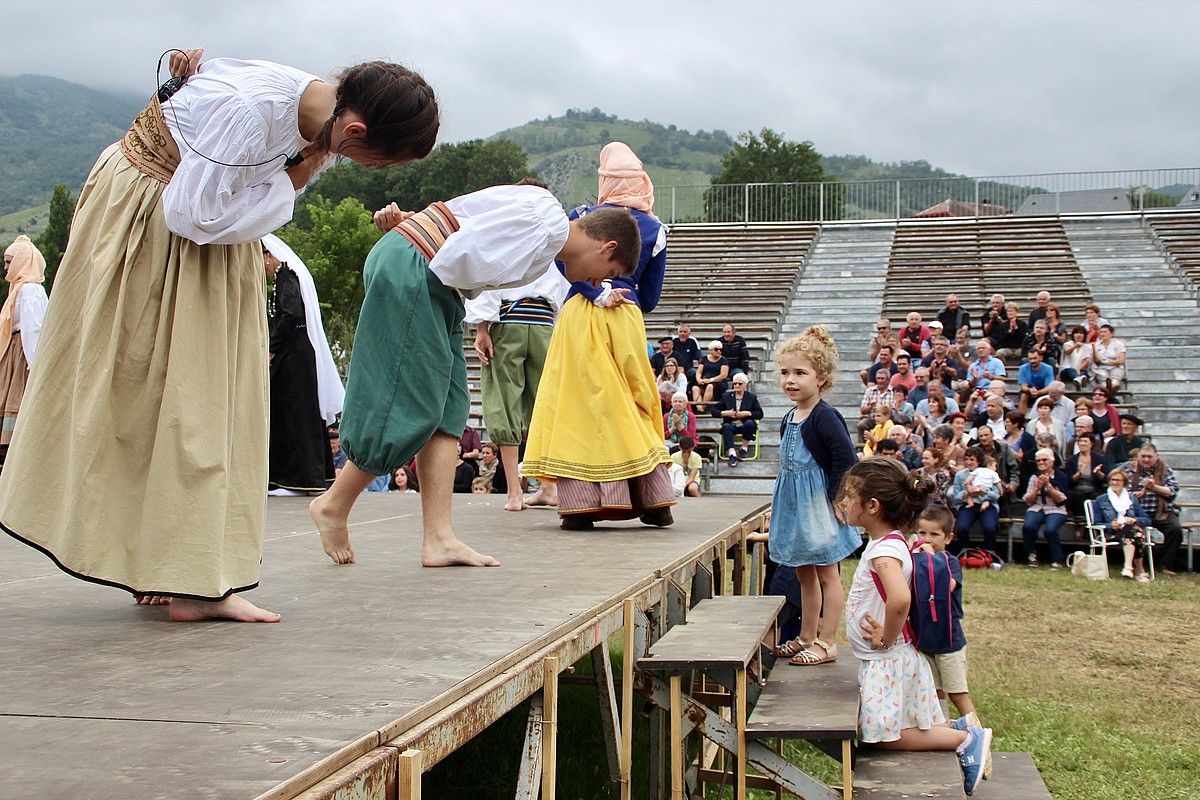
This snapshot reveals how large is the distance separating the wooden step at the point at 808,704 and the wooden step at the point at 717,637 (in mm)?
194

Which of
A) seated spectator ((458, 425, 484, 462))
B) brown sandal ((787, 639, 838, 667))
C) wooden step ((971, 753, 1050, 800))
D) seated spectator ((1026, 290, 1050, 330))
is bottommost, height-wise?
Result: wooden step ((971, 753, 1050, 800))

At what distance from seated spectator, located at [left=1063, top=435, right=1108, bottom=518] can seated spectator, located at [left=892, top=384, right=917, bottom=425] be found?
1589 millimetres

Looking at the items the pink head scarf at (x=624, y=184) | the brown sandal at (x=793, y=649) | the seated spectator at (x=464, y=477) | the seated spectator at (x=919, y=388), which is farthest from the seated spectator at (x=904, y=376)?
the brown sandal at (x=793, y=649)

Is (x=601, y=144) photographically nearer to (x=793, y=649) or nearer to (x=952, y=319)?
(x=952, y=319)

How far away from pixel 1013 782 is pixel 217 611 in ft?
9.42

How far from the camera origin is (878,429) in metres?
12.2

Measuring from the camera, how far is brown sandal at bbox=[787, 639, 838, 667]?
448 centimetres

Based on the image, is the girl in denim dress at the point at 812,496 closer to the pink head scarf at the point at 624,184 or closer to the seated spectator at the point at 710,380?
the pink head scarf at the point at 624,184

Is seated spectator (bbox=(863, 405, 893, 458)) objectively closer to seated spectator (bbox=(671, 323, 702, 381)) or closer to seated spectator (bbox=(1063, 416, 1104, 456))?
seated spectator (bbox=(1063, 416, 1104, 456))

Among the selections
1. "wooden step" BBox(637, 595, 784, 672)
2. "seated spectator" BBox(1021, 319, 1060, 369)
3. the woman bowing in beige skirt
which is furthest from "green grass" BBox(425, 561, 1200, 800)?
"seated spectator" BBox(1021, 319, 1060, 369)

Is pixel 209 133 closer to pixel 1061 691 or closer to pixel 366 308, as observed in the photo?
pixel 366 308

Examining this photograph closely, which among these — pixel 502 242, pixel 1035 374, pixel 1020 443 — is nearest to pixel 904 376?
pixel 1035 374

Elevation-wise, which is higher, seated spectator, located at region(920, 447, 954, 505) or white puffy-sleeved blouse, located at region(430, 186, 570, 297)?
white puffy-sleeved blouse, located at region(430, 186, 570, 297)

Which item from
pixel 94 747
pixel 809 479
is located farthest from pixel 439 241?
pixel 94 747
